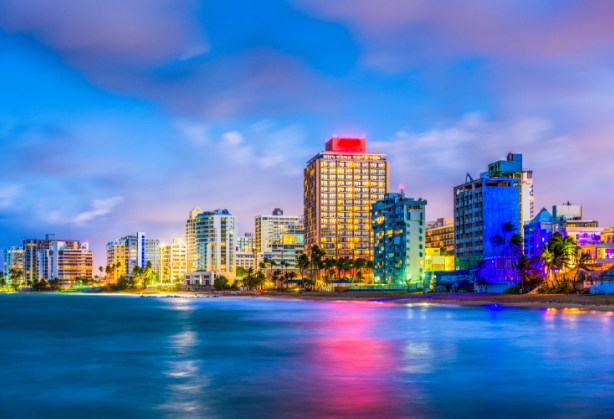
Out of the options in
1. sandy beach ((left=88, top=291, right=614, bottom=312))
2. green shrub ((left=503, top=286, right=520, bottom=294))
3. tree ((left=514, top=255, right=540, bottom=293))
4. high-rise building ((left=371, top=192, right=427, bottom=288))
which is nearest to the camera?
sandy beach ((left=88, top=291, right=614, bottom=312))

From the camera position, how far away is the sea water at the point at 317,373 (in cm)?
2700

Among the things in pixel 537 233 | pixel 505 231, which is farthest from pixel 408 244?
pixel 537 233

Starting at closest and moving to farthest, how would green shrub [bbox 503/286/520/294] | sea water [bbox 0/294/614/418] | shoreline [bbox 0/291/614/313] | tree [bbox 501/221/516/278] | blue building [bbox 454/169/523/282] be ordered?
sea water [bbox 0/294/614/418] → shoreline [bbox 0/291/614/313] → green shrub [bbox 503/286/520/294] → tree [bbox 501/221/516/278] → blue building [bbox 454/169/523/282]

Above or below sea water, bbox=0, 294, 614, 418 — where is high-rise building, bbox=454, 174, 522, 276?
above

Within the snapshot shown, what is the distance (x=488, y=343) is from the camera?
169ft

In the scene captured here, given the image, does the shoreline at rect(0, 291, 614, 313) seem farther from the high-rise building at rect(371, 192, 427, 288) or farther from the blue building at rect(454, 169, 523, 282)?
the high-rise building at rect(371, 192, 427, 288)

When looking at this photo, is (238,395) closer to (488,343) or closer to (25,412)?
(25,412)

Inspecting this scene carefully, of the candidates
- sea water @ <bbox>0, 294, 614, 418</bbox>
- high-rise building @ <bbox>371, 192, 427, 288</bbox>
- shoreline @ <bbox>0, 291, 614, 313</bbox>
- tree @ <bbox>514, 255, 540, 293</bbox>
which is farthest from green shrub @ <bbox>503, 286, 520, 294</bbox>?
sea water @ <bbox>0, 294, 614, 418</bbox>

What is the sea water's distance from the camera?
27.0 m

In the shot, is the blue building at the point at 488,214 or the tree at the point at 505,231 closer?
the tree at the point at 505,231

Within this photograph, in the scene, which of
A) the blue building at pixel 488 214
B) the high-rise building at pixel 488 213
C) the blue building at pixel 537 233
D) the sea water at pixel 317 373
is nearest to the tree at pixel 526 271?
the blue building at pixel 488 214

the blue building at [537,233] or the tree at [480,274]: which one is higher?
the blue building at [537,233]

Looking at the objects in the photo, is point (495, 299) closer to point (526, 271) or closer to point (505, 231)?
point (526, 271)

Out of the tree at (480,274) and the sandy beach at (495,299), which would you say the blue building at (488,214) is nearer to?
the tree at (480,274)
